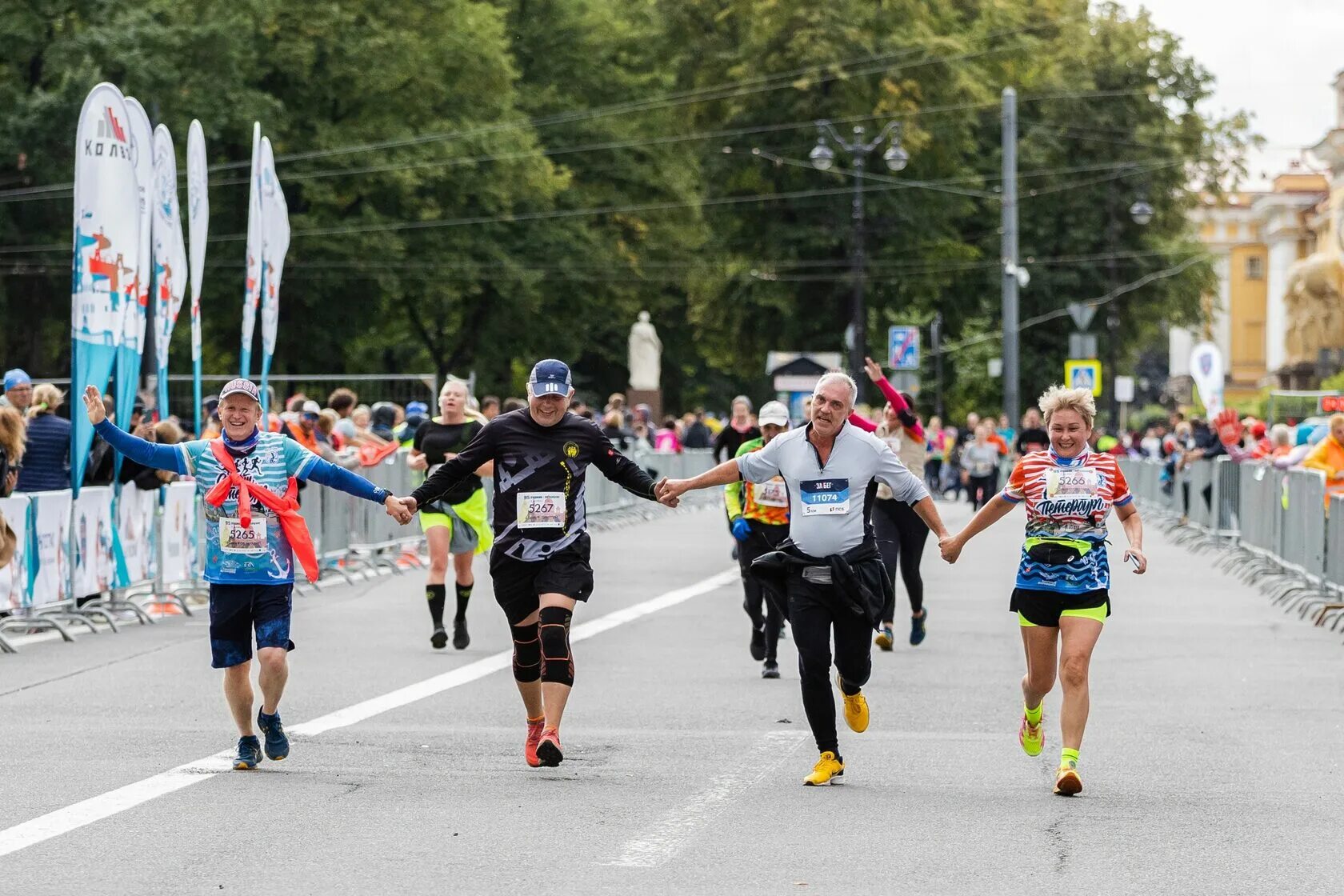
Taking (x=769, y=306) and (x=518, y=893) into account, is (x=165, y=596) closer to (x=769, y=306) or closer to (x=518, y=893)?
(x=518, y=893)

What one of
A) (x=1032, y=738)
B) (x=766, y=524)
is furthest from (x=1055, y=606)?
(x=766, y=524)

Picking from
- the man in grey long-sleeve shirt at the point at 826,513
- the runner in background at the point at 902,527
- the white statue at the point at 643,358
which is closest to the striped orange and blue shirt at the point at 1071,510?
the man in grey long-sleeve shirt at the point at 826,513

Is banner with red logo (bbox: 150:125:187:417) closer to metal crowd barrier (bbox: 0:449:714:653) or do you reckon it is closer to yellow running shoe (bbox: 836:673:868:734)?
metal crowd barrier (bbox: 0:449:714:653)

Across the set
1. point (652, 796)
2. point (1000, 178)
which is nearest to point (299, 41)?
point (1000, 178)

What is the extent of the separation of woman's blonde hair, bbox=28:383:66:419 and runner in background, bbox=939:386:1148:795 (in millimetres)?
9442

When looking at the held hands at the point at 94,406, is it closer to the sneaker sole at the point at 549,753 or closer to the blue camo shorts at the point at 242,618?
the blue camo shorts at the point at 242,618

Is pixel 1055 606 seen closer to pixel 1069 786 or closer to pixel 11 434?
pixel 1069 786

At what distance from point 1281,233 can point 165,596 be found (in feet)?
267

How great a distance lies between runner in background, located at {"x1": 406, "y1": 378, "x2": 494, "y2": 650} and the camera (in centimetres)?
1538

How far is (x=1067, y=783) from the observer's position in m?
9.03

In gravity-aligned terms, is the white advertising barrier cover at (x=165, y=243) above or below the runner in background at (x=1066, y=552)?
above

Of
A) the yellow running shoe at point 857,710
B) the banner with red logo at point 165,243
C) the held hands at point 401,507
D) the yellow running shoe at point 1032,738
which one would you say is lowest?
the yellow running shoe at point 1032,738

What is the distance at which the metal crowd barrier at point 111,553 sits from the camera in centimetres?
1592

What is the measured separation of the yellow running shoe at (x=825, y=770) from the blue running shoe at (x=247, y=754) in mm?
2239
